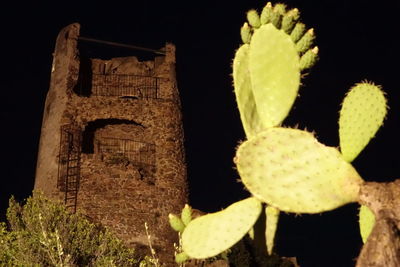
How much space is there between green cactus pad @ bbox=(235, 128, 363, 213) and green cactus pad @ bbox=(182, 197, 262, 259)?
16 cm

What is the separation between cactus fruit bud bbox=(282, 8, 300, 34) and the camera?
5.11 m

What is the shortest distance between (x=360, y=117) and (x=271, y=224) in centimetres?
159

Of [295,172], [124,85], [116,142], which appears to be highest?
[124,85]

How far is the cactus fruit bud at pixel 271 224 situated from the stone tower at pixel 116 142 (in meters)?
15.0

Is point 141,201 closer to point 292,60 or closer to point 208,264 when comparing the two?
point 208,264

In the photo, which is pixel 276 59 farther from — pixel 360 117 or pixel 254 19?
pixel 360 117

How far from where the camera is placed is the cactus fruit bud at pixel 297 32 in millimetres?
5109

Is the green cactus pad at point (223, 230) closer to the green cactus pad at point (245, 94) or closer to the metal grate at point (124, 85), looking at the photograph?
the green cactus pad at point (245, 94)

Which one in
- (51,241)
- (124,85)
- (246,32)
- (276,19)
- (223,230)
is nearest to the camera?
(223,230)

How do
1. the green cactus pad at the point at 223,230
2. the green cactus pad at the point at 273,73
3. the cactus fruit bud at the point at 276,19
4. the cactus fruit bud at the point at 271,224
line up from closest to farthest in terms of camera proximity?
the green cactus pad at the point at 223,230
the green cactus pad at the point at 273,73
the cactus fruit bud at the point at 276,19
the cactus fruit bud at the point at 271,224

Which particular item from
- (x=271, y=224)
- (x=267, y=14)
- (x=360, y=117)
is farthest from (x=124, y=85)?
(x=360, y=117)

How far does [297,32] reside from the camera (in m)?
5.12

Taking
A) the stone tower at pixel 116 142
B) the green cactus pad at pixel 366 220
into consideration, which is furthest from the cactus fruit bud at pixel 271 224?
the stone tower at pixel 116 142

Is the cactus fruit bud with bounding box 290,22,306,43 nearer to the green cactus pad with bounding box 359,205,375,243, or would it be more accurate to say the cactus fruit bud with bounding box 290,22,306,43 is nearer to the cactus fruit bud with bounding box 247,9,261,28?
the cactus fruit bud with bounding box 247,9,261,28
